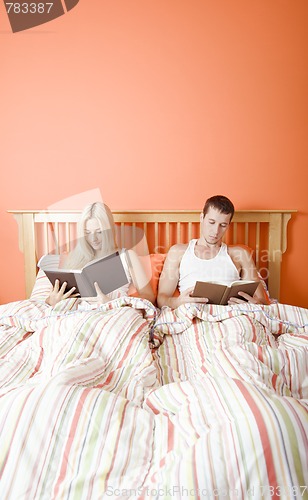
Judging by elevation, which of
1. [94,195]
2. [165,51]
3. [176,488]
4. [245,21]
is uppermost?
[245,21]

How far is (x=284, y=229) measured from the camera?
196 centimetres

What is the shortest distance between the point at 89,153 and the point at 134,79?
46 centimetres

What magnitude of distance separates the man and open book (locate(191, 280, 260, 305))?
0.58ft

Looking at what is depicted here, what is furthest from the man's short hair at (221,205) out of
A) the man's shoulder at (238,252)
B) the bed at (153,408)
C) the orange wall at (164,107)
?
the bed at (153,408)

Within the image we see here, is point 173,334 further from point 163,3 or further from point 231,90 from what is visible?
point 163,3

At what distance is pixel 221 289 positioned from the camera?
1.43 meters

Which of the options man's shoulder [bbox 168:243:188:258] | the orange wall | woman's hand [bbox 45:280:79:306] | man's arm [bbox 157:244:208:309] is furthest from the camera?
the orange wall

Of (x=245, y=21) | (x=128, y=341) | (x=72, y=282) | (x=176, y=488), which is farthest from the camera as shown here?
(x=245, y=21)

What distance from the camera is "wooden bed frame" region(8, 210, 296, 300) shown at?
196cm

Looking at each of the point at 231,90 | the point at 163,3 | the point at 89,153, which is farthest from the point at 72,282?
the point at 163,3

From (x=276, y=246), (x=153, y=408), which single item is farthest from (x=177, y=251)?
(x=153, y=408)
